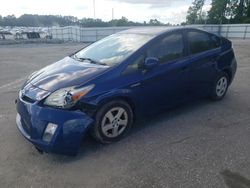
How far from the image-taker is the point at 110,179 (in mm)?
2732

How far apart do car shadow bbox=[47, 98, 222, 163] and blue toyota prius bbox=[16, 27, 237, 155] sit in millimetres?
160

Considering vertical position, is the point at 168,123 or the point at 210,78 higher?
the point at 210,78

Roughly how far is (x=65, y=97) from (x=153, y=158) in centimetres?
132

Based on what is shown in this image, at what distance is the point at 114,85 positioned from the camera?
10.8ft

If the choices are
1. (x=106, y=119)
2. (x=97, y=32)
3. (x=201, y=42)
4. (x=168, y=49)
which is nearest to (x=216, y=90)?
(x=201, y=42)

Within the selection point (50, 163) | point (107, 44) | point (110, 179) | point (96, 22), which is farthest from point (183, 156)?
point (96, 22)

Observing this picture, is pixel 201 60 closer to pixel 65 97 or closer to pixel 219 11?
pixel 65 97

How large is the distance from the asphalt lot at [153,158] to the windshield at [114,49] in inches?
45.5

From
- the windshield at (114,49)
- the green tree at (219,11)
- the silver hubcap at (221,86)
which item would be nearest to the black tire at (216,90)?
the silver hubcap at (221,86)

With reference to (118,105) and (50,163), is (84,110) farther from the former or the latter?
(50,163)

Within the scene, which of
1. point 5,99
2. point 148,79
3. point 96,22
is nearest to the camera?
point 148,79

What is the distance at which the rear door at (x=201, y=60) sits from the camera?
4.31m

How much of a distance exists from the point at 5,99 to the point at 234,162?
462 centimetres

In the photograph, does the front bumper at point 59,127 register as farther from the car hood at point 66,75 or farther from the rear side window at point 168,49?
the rear side window at point 168,49
